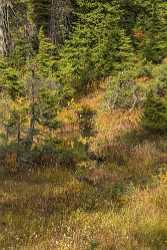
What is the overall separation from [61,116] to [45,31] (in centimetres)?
917

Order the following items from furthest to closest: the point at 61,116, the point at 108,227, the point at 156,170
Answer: the point at 61,116 → the point at 156,170 → the point at 108,227

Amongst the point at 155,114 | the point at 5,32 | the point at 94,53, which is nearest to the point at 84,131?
the point at 155,114

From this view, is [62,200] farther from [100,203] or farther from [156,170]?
[156,170]

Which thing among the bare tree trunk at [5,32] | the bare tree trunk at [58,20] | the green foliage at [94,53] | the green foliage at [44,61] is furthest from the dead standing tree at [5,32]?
the green foliage at [94,53]

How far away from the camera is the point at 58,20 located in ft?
87.0

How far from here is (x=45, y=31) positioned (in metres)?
27.1

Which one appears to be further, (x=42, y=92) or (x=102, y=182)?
(x=42, y=92)

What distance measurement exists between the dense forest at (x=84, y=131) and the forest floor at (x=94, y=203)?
0.02 m

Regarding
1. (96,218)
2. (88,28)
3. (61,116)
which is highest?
(96,218)

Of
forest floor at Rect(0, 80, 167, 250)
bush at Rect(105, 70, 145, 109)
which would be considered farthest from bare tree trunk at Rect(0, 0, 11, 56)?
forest floor at Rect(0, 80, 167, 250)

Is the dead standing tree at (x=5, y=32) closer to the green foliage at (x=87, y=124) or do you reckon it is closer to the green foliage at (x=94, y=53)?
the green foliage at (x=94, y=53)

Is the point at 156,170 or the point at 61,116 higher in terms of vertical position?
the point at 156,170

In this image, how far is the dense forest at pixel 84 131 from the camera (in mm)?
7293

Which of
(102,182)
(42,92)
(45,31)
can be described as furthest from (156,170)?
(45,31)
